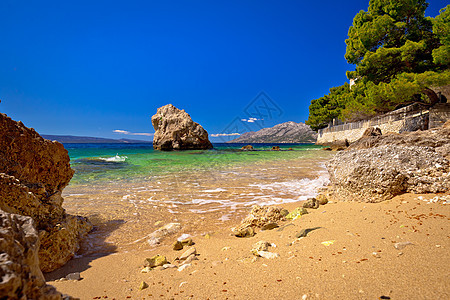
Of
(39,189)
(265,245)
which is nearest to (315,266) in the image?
Result: (265,245)

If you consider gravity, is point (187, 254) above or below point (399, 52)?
below

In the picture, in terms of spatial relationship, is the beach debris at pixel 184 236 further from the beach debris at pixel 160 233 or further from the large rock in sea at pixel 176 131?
the large rock in sea at pixel 176 131

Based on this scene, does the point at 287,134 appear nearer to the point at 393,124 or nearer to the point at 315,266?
the point at 393,124

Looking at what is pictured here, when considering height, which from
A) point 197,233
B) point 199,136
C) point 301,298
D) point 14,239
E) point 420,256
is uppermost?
point 199,136

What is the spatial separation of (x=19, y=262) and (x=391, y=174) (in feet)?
14.4

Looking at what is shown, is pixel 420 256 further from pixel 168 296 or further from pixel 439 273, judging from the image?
pixel 168 296

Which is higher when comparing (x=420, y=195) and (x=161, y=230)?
(x=420, y=195)

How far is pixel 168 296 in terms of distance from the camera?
169 cm

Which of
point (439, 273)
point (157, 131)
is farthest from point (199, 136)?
point (439, 273)

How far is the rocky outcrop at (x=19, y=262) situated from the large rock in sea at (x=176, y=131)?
35131mm

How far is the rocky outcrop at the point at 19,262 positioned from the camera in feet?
2.35

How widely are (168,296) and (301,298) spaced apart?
3.27 feet

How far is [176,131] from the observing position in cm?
3550

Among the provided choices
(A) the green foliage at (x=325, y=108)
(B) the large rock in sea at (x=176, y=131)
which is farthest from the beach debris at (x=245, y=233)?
(A) the green foliage at (x=325, y=108)
